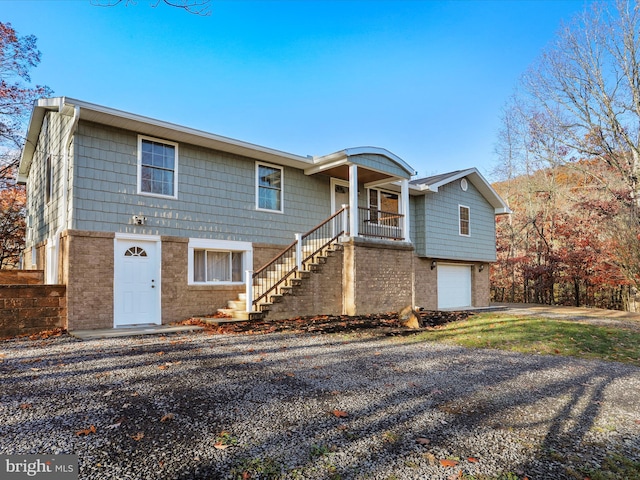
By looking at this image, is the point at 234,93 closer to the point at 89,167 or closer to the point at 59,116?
the point at 59,116

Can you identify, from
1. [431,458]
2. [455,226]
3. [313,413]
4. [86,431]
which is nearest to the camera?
[431,458]

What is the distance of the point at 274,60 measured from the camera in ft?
39.5

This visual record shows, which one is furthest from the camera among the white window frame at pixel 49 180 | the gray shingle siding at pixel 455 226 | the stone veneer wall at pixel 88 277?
the gray shingle siding at pixel 455 226

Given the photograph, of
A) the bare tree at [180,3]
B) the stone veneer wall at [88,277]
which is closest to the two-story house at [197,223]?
the stone veneer wall at [88,277]

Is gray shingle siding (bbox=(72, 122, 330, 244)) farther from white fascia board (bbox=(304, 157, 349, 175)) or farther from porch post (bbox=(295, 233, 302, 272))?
porch post (bbox=(295, 233, 302, 272))

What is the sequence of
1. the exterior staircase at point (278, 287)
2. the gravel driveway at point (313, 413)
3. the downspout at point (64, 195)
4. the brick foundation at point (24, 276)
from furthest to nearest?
the brick foundation at point (24, 276), the exterior staircase at point (278, 287), the downspout at point (64, 195), the gravel driveway at point (313, 413)

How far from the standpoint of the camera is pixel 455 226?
16.4 meters

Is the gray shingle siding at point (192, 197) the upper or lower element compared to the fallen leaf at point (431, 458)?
upper

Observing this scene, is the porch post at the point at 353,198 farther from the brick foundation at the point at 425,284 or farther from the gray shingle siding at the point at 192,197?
the brick foundation at the point at 425,284

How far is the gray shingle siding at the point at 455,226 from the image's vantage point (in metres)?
15.3

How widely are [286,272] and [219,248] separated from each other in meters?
1.91

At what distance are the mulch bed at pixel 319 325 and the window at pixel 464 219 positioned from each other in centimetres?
684

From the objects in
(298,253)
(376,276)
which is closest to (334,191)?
(376,276)

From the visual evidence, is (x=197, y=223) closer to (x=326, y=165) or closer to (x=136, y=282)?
(x=136, y=282)
